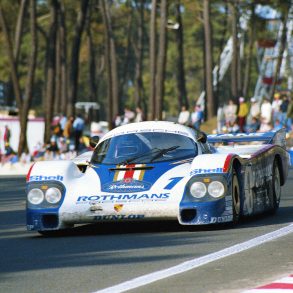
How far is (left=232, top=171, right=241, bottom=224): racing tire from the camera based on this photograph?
13562 millimetres

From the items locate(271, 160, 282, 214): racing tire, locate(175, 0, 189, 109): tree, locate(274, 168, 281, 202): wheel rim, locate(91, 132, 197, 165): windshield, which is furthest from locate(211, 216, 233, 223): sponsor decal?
locate(175, 0, 189, 109): tree

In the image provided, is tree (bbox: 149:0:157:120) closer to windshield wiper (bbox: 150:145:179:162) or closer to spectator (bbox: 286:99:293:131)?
spectator (bbox: 286:99:293:131)

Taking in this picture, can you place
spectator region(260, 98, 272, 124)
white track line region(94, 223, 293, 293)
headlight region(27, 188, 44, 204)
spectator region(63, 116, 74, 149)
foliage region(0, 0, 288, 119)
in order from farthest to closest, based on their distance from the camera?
foliage region(0, 0, 288, 119)
spectator region(63, 116, 74, 149)
spectator region(260, 98, 272, 124)
headlight region(27, 188, 44, 204)
white track line region(94, 223, 293, 293)

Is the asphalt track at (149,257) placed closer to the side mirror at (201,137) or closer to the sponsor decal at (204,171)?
the sponsor decal at (204,171)

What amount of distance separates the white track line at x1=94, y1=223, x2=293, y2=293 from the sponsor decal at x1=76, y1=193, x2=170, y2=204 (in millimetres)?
1215

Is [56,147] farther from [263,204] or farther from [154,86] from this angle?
[263,204]

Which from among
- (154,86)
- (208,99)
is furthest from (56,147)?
(208,99)

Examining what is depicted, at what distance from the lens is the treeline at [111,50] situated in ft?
164

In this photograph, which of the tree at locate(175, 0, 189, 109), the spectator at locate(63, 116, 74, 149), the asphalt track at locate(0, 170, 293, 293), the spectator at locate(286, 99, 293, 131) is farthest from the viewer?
the tree at locate(175, 0, 189, 109)

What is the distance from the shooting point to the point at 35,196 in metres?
13.5

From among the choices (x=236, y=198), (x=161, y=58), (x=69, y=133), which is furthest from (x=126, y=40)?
(x=236, y=198)

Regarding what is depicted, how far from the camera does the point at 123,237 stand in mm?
12805

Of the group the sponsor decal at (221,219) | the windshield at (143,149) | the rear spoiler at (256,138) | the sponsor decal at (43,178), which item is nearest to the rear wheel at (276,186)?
the rear spoiler at (256,138)

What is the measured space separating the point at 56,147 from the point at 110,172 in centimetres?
2877
